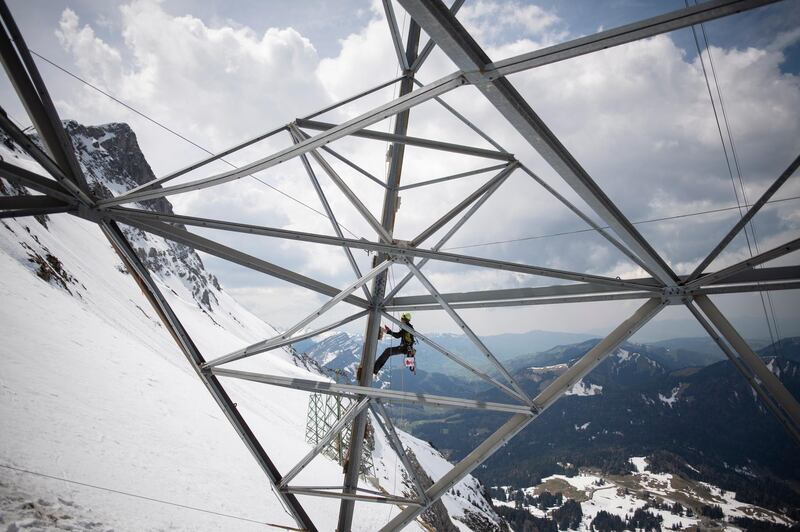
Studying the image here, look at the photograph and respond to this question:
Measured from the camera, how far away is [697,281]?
585 cm

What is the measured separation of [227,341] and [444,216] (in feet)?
289

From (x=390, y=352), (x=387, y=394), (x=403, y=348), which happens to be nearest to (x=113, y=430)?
(x=390, y=352)

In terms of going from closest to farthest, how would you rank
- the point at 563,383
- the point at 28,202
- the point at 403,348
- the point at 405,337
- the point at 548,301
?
the point at 28,202
the point at 563,383
the point at 548,301
the point at 405,337
the point at 403,348

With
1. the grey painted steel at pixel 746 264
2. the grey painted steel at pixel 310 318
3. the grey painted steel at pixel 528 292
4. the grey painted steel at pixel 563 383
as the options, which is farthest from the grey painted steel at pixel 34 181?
the grey painted steel at pixel 746 264

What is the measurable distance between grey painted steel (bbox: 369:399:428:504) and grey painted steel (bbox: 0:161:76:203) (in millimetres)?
6221

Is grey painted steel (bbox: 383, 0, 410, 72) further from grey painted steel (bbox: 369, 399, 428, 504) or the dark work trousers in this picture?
the dark work trousers

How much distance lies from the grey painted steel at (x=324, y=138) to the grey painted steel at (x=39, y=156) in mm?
504

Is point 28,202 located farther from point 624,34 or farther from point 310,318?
point 624,34

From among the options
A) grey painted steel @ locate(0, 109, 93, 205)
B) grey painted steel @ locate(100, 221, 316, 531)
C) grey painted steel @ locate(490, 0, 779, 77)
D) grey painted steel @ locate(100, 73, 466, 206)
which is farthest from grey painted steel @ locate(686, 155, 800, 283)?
grey painted steel @ locate(0, 109, 93, 205)

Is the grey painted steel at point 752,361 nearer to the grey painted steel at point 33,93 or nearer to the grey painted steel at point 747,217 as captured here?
the grey painted steel at point 747,217

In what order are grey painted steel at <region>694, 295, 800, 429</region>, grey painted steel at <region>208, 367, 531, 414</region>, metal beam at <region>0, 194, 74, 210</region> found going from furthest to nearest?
grey painted steel at <region>208, 367, 531, 414</region> < grey painted steel at <region>694, 295, 800, 429</region> < metal beam at <region>0, 194, 74, 210</region>

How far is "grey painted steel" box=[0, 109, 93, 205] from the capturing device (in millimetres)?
4706

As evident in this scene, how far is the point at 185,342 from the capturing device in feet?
22.5

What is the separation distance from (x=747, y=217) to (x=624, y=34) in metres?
3.91
